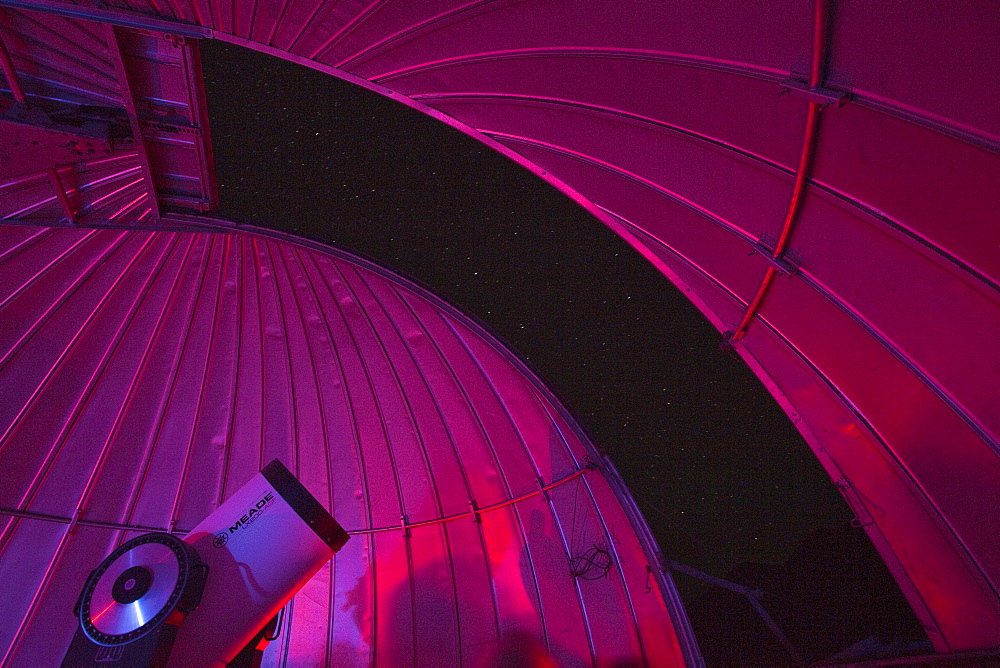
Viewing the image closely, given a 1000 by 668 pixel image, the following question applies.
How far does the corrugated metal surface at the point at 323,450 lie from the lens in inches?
515

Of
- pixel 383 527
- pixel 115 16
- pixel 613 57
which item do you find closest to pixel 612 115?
pixel 613 57

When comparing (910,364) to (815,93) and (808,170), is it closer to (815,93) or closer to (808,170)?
(808,170)

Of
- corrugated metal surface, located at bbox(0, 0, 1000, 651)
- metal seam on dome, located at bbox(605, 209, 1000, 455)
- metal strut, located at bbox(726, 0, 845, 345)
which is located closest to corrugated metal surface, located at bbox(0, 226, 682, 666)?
corrugated metal surface, located at bbox(0, 0, 1000, 651)

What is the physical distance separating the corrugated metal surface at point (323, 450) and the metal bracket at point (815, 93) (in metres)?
8.75

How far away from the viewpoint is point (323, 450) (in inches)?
595

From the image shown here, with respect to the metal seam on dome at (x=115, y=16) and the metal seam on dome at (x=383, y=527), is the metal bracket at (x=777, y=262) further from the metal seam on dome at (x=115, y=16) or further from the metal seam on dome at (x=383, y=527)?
the metal seam on dome at (x=115, y=16)

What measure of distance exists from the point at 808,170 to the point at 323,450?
12.8 m

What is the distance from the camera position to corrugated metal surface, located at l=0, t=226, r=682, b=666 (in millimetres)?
13070

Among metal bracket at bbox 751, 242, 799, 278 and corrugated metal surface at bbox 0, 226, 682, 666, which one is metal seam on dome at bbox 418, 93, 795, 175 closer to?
metal bracket at bbox 751, 242, 799, 278

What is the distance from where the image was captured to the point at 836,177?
258 inches

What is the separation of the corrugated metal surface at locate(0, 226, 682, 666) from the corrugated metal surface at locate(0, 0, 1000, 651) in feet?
17.2

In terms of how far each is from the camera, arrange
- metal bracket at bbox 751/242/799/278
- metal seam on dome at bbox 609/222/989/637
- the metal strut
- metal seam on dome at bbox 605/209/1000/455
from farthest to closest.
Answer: metal bracket at bbox 751/242/799/278
metal seam on dome at bbox 609/222/989/637
metal seam on dome at bbox 605/209/1000/455
the metal strut

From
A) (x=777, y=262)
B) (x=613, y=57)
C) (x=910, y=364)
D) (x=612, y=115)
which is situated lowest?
(x=910, y=364)

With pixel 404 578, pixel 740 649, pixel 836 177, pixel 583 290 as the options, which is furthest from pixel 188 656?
pixel 740 649
